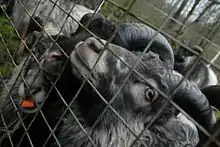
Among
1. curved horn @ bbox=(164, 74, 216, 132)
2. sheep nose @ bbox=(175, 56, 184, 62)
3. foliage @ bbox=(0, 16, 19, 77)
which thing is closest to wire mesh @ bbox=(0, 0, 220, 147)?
foliage @ bbox=(0, 16, 19, 77)

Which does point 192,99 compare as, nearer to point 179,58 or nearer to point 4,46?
point 179,58

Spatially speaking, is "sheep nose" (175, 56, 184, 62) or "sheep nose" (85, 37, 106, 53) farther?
"sheep nose" (175, 56, 184, 62)

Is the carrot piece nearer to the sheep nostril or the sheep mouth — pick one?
the sheep mouth

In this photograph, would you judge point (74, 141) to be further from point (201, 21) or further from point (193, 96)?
point (201, 21)

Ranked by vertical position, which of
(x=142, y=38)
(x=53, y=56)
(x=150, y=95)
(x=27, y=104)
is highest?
(x=142, y=38)

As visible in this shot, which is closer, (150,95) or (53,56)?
(150,95)

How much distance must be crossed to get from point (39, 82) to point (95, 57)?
755 millimetres

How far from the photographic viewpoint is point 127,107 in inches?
116

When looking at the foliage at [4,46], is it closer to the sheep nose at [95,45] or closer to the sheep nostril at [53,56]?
the sheep nostril at [53,56]

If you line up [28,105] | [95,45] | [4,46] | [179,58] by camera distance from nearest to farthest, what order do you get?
[95,45]
[28,105]
[179,58]
[4,46]

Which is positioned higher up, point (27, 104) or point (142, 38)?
point (142, 38)

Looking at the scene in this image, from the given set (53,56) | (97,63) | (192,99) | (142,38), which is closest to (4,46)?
(53,56)

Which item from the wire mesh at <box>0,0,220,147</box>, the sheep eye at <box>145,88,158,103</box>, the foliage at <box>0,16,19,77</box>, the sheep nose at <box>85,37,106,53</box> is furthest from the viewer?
the foliage at <box>0,16,19,77</box>

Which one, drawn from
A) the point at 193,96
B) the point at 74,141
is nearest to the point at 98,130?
the point at 74,141
